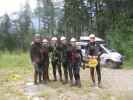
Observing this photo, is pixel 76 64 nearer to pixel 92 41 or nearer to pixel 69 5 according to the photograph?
pixel 92 41

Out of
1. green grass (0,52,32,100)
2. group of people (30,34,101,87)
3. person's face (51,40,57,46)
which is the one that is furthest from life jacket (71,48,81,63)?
green grass (0,52,32,100)

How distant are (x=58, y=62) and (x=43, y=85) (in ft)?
3.87

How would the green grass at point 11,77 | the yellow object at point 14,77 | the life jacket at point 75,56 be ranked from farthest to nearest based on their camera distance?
the yellow object at point 14,77 → the life jacket at point 75,56 → the green grass at point 11,77

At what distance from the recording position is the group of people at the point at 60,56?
700 inches

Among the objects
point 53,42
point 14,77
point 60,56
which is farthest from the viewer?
point 14,77

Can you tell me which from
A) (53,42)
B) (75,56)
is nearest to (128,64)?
(53,42)

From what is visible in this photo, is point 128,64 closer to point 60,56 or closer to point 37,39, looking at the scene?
point 60,56

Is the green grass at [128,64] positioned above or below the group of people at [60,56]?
below

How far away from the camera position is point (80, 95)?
16.2m

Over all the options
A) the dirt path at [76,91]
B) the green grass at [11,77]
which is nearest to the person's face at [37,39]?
the dirt path at [76,91]

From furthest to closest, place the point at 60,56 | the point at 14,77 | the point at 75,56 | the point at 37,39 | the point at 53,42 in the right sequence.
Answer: the point at 14,77, the point at 53,42, the point at 60,56, the point at 37,39, the point at 75,56

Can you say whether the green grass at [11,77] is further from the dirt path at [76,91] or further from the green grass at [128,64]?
the green grass at [128,64]

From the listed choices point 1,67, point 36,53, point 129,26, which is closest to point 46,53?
point 36,53

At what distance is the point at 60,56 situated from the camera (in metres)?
18.4
